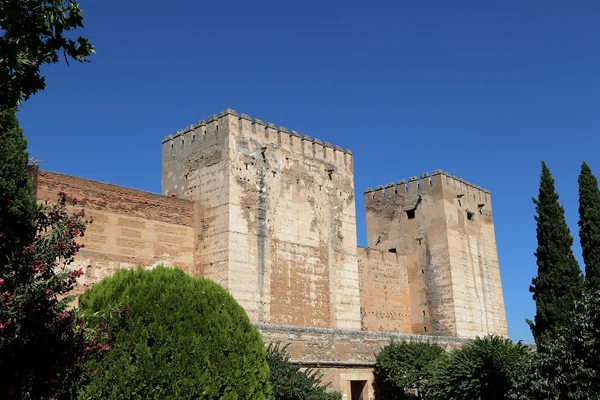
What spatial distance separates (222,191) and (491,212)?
51.6ft

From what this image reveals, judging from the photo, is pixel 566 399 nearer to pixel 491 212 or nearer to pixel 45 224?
pixel 45 224

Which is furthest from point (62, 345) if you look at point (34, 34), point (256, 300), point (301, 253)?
point (301, 253)

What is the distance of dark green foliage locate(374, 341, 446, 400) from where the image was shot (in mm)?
16719

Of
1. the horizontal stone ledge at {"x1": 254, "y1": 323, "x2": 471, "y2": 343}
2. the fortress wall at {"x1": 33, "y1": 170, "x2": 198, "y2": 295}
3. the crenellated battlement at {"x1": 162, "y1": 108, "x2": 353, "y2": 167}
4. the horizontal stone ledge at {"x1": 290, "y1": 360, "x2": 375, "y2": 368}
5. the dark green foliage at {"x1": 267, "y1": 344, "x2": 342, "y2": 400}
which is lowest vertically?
the dark green foliage at {"x1": 267, "y1": 344, "x2": 342, "y2": 400}

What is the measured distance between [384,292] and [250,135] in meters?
9.85

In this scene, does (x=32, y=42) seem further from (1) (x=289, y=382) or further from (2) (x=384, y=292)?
(2) (x=384, y=292)

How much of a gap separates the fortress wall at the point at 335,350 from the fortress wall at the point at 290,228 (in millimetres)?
3747

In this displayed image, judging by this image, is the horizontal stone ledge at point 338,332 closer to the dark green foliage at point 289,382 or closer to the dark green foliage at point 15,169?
the dark green foliage at point 289,382

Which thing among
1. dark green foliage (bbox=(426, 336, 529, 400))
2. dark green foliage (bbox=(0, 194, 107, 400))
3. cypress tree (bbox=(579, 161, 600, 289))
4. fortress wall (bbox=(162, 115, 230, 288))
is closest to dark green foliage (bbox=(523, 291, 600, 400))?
dark green foliage (bbox=(426, 336, 529, 400))

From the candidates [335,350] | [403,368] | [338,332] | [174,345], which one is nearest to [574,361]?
[403,368]

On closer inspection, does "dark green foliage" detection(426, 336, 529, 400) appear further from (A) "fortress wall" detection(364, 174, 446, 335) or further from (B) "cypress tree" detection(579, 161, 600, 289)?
(A) "fortress wall" detection(364, 174, 446, 335)

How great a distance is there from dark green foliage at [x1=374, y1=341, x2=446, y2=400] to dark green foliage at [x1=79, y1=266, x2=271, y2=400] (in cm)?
689

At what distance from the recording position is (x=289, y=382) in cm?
1353

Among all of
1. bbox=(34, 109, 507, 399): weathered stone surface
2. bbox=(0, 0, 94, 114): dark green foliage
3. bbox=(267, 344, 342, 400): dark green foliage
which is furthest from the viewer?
bbox=(34, 109, 507, 399): weathered stone surface
